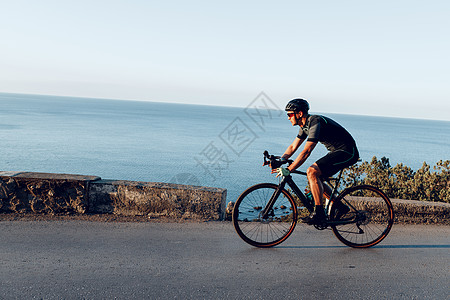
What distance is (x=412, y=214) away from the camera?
6262 mm

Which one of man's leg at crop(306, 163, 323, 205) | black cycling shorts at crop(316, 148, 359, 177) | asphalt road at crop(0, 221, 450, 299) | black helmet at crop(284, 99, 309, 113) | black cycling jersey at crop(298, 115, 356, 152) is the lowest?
asphalt road at crop(0, 221, 450, 299)

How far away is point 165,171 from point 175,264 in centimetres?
3570

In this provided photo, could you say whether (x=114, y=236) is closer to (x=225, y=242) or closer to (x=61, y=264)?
(x=61, y=264)

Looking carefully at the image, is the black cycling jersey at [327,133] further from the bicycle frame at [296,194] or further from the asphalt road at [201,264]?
the asphalt road at [201,264]

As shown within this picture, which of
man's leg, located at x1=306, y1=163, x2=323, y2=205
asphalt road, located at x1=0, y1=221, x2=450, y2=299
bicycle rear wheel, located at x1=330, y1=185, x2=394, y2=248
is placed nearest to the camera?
asphalt road, located at x1=0, y1=221, x2=450, y2=299

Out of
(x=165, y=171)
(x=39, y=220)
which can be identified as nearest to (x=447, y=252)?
(x=39, y=220)

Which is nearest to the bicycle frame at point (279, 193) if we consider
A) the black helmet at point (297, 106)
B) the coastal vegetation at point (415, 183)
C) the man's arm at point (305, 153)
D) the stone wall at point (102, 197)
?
the man's arm at point (305, 153)

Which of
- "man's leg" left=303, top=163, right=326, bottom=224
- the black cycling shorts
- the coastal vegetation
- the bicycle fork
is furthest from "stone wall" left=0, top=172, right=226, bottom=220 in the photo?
the coastal vegetation

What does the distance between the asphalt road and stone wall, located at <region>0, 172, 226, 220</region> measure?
44 cm

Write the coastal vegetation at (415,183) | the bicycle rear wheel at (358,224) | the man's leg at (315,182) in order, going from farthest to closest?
the coastal vegetation at (415,183)
the bicycle rear wheel at (358,224)
the man's leg at (315,182)

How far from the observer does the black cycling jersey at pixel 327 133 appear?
15.3 feet

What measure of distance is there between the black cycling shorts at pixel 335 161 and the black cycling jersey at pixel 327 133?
68 millimetres

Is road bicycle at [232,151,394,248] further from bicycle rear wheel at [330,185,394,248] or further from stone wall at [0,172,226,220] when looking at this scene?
stone wall at [0,172,226,220]

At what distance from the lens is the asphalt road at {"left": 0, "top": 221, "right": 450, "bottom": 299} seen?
11.5 feet
